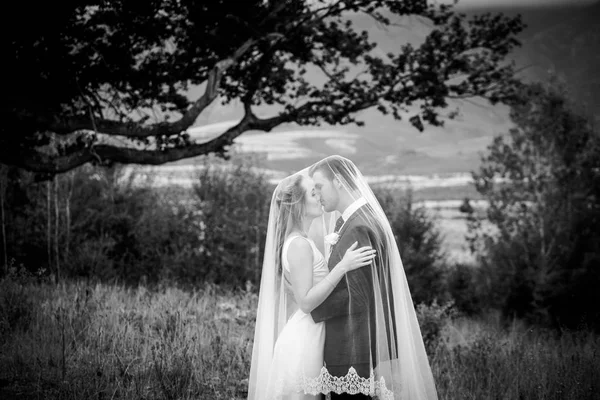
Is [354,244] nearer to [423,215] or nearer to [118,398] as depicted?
[118,398]

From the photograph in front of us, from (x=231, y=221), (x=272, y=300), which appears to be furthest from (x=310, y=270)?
(x=231, y=221)

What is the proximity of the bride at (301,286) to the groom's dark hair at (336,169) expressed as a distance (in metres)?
0.14

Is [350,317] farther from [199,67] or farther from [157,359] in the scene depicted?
[199,67]

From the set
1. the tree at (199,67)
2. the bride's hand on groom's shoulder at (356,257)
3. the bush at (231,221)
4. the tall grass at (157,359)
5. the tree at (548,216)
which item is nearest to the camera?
the bride's hand on groom's shoulder at (356,257)

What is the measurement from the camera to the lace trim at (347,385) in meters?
2.82

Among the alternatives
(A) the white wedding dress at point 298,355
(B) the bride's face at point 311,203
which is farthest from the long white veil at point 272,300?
(A) the white wedding dress at point 298,355

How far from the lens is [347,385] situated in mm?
2820

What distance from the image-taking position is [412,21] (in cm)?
895

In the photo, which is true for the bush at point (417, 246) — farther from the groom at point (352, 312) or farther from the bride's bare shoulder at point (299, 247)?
the bride's bare shoulder at point (299, 247)

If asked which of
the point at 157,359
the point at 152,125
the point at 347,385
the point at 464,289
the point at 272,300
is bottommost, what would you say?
the point at 464,289

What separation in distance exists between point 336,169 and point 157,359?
2.63 m

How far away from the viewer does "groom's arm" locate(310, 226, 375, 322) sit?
287cm

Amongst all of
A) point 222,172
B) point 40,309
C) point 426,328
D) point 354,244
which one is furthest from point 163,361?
point 222,172

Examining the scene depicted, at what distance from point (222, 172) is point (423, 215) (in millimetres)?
6744
